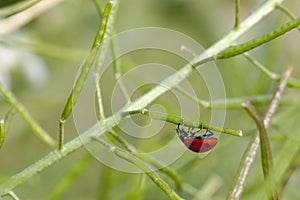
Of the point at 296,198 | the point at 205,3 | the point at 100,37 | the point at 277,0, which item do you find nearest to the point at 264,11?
the point at 277,0

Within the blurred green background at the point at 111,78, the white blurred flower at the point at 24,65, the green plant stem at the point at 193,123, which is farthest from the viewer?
the white blurred flower at the point at 24,65

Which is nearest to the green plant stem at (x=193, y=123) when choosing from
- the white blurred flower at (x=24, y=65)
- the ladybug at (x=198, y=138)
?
the ladybug at (x=198, y=138)

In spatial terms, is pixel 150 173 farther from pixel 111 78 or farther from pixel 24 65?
pixel 111 78

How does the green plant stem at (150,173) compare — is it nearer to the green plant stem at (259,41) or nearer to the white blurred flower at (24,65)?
the green plant stem at (259,41)

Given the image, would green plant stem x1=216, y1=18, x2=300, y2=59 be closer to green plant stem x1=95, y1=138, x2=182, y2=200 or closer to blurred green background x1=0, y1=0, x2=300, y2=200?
green plant stem x1=95, y1=138, x2=182, y2=200

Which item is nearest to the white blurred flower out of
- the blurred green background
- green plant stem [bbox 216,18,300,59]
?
the blurred green background

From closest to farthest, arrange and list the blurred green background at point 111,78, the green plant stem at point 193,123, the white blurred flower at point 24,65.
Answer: the green plant stem at point 193,123, the blurred green background at point 111,78, the white blurred flower at point 24,65
